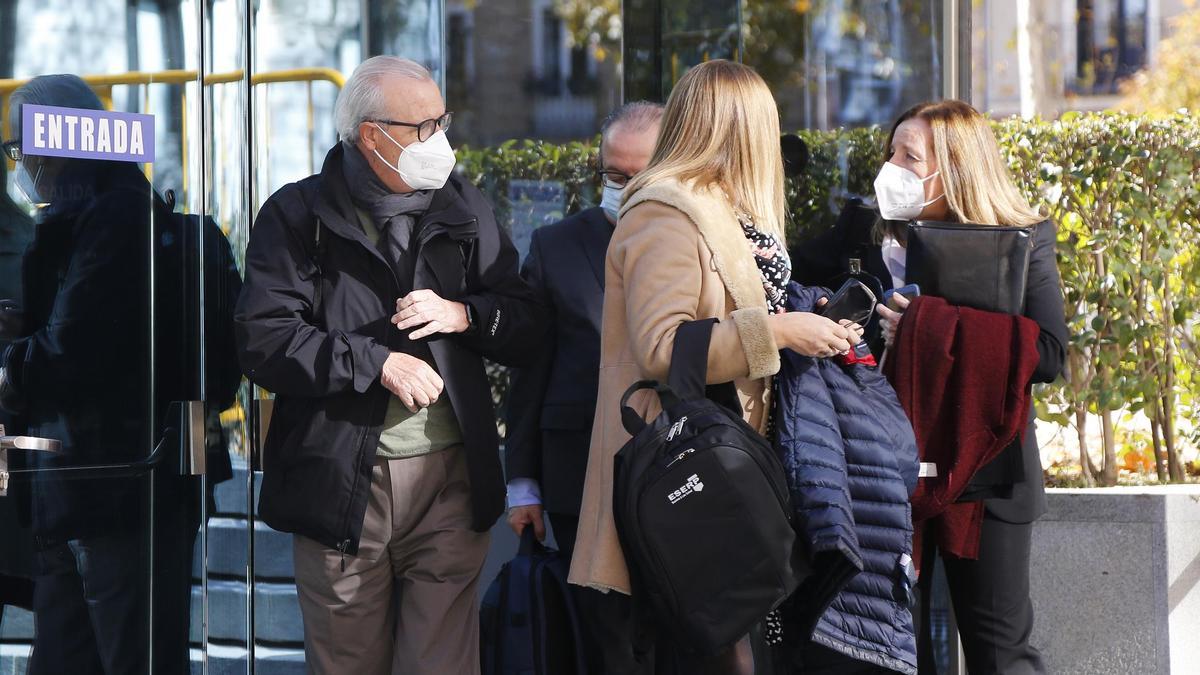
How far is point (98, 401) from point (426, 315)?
1.00m

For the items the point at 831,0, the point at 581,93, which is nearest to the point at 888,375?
the point at 831,0

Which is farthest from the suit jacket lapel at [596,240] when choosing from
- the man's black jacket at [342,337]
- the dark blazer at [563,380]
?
the man's black jacket at [342,337]

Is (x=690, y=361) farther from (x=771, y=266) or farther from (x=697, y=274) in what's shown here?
(x=771, y=266)

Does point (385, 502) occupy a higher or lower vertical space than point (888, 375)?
lower

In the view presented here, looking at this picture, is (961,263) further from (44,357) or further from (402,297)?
(44,357)

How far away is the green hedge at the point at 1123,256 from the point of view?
5.16 metres

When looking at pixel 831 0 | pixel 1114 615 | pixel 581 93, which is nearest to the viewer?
pixel 1114 615

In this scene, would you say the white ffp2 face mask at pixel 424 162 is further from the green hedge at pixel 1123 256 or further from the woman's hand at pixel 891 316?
the green hedge at pixel 1123 256

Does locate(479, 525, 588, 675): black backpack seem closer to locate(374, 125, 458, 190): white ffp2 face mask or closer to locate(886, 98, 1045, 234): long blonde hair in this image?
locate(374, 125, 458, 190): white ffp2 face mask

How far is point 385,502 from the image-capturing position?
3652 millimetres

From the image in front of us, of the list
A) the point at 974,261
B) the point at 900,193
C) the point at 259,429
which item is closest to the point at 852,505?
the point at 974,261

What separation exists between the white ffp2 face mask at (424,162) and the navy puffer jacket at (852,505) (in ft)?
3.15

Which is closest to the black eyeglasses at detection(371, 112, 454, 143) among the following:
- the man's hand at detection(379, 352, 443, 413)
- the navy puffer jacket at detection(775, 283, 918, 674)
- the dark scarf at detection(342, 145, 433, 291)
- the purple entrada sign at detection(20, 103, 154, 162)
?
the dark scarf at detection(342, 145, 433, 291)

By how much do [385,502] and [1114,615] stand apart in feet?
8.69
